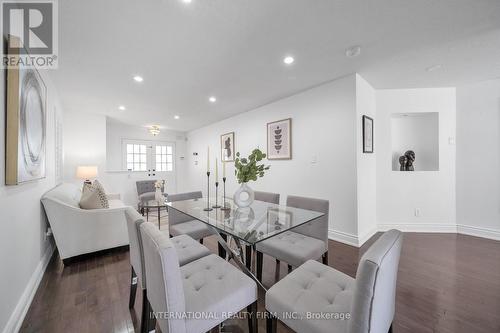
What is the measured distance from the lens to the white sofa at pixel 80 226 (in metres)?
2.13

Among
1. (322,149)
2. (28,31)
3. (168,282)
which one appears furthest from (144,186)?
(168,282)

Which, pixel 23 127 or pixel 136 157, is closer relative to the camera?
pixel 23 127

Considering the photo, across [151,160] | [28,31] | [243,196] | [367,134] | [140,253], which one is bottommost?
[140,253]

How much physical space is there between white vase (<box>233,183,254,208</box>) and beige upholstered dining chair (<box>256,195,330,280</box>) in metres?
0.46

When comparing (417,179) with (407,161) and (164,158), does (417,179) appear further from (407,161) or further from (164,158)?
(164,158)

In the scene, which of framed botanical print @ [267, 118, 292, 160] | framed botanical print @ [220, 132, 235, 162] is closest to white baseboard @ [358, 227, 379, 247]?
framed botanical print @ [267, 118, 292, 160]

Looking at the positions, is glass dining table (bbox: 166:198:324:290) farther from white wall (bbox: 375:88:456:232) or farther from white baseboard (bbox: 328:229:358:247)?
white wall (bbox: 375:88:456:232)

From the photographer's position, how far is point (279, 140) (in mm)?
3570

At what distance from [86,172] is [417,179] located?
6.46m

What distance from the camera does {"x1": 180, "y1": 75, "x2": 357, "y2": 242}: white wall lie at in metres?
2.67

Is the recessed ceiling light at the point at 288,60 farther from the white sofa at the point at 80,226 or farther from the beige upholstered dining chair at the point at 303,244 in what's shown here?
the white sofa at the point at 80,226

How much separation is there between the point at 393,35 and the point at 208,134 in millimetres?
4701

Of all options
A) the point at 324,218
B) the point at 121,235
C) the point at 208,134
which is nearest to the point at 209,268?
the point at 324,218

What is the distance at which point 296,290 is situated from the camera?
105 cm
